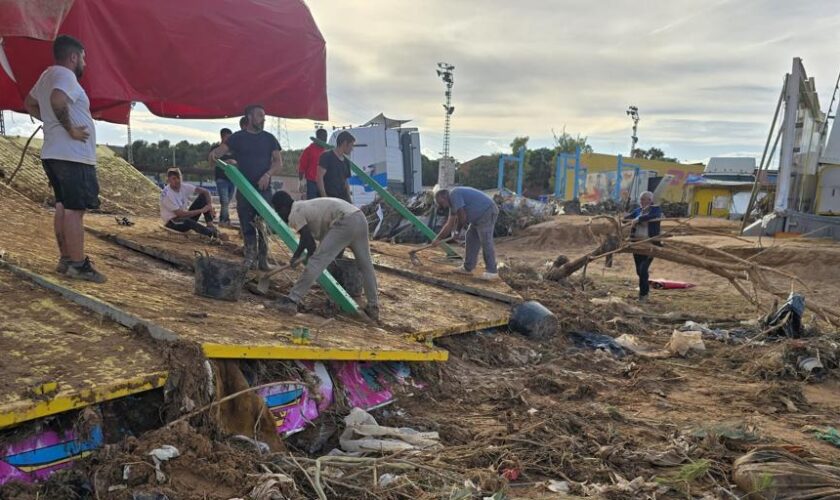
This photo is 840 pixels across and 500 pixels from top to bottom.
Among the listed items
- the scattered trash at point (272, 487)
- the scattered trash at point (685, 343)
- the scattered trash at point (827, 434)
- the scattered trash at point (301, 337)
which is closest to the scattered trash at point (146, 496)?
the scattered trash at point (272, 487)

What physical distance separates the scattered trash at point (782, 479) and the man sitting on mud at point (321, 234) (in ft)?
8.83

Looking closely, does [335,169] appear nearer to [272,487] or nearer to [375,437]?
[375,437]

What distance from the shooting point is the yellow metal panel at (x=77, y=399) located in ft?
7.01

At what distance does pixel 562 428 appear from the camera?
3559mm

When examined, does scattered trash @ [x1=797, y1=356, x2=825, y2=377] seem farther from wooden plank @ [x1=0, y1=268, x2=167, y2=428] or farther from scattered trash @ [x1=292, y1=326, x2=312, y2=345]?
wooden plank @ [x1=0, y1=268, x2=167, y2=428]

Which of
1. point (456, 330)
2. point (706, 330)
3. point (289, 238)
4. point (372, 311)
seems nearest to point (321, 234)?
point (289, 238)

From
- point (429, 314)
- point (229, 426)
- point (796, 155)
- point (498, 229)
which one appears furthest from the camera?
point (498, 229)

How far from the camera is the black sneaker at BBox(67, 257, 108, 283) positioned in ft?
12.1

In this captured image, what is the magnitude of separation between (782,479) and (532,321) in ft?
10.1

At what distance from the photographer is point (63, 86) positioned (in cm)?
338

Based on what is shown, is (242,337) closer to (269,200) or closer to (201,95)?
(201,95)

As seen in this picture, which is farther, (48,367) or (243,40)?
(243,40)

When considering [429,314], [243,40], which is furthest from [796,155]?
[243,40]

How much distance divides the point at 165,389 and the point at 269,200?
9.72 feet
